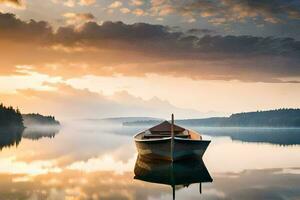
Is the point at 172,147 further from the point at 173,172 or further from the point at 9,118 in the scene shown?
the point at 9,118

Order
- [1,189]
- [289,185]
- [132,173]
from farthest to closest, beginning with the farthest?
[132,173] → [289,185] → [1,189]

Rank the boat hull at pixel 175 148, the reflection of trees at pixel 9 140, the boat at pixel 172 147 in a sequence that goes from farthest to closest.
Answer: the reflection of trees at pixel 9 140
the boat hull at pixel 175 148
the boat at pixel 172 147

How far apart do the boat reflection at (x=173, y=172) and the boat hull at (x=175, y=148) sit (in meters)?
0.61

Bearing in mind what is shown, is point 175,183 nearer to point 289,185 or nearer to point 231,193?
point 231,193

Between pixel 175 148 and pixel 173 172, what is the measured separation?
3.76 metres

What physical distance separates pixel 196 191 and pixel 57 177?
10365mm

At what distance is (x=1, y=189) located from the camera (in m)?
21.1

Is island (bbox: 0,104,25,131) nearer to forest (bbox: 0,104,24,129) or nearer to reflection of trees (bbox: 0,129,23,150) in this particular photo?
forest (bbox: 0,104,24,129)

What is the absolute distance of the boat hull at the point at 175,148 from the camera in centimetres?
3234

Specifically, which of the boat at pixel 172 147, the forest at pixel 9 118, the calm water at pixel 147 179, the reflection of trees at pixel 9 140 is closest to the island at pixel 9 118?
the forest at pixel 9 118

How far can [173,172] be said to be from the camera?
28.8 metres

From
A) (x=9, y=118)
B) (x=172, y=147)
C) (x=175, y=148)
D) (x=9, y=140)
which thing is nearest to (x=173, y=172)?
(x=172, y=147)

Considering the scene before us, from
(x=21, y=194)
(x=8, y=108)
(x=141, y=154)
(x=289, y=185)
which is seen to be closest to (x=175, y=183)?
(x=289, y=185)

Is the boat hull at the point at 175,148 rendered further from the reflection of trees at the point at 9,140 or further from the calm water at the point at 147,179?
the reflection of trees at the point at 9,140
